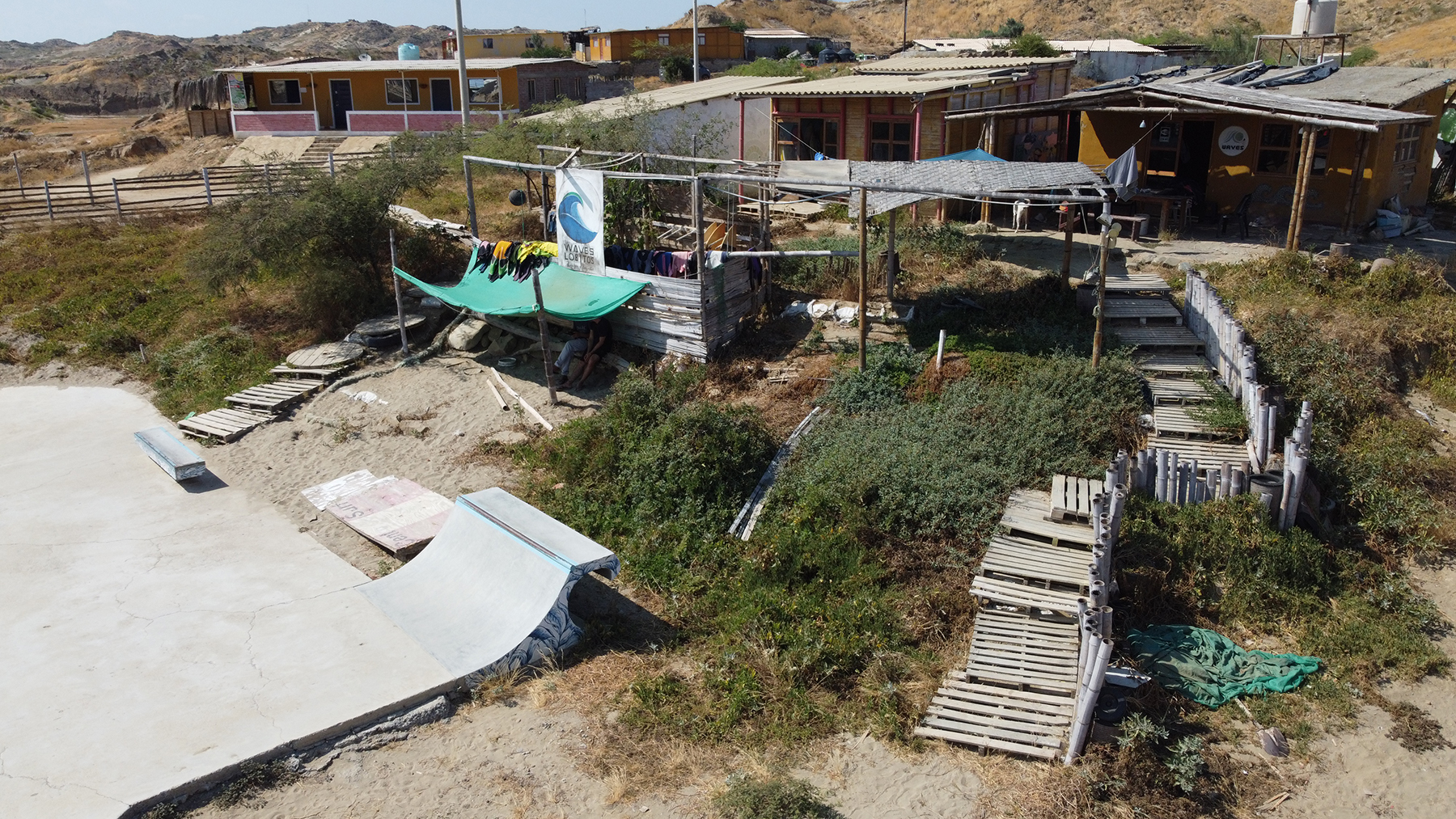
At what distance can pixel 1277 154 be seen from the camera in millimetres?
17734

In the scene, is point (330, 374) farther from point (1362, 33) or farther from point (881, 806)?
point (1362, 33)

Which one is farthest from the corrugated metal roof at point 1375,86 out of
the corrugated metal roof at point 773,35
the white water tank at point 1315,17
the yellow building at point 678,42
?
the corrugated metal roof at point 773,35

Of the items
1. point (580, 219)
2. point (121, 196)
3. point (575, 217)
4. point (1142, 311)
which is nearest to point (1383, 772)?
point (1142, 311)

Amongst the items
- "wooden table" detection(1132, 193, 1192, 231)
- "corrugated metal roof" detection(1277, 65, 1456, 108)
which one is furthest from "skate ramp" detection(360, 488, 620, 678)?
"corrugated metal roof" detection(1277, 65, 1456, 108)

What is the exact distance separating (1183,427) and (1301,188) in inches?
249

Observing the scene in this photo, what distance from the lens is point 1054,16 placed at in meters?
62.8

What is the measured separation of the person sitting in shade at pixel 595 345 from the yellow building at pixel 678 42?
36.9m

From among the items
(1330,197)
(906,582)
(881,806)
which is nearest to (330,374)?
(906,582)

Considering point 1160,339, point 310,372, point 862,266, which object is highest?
point 862,266

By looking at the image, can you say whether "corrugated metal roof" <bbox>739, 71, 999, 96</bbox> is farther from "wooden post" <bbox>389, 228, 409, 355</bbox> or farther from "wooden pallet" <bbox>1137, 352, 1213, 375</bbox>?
"wooden post" <bbox>389, 228, 409, 355</bbox>

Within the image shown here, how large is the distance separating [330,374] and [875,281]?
8.51m

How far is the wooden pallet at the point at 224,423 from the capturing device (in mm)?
14445

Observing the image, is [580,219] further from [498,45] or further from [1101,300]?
[498,45]

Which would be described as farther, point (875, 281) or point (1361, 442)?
point (875, 281)
